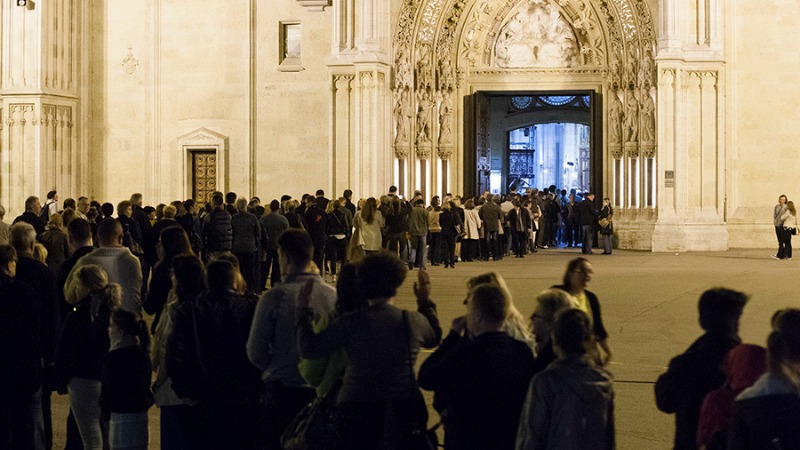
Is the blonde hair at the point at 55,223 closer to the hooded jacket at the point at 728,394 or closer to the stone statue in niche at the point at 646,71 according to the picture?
the hooded jacket at the point at 728,394

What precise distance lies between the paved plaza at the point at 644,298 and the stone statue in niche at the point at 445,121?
422 cm

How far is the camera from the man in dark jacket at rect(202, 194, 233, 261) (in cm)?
1753

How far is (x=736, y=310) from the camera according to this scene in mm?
6043

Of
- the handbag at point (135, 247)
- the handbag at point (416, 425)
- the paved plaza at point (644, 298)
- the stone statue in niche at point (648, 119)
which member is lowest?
the paved plaza at point (644, 298)

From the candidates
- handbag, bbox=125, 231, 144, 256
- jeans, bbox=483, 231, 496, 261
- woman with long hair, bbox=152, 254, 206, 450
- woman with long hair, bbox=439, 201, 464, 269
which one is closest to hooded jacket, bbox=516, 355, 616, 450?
woman with long hair, bbox=152, 254, 206, 450

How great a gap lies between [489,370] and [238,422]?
1682mm

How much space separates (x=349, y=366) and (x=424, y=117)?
26.0 meters

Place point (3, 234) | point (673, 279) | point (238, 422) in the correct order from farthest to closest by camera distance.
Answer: point (673, 279), point (3, 234), point (238, 422)

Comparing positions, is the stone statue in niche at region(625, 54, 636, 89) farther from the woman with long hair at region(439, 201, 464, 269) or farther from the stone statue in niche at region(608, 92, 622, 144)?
the woman with long hair at region(439, 201, 464, 269)

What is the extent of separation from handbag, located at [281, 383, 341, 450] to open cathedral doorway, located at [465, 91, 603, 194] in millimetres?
26692

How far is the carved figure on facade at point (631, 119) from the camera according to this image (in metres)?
30.3

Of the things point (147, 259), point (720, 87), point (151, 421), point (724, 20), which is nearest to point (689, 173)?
point (720, 87)

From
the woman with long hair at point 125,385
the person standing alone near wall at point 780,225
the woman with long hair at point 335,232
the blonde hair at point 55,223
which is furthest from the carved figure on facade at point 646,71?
the woman with long hair at point 125,385

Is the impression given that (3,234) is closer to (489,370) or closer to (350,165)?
(489,370)
